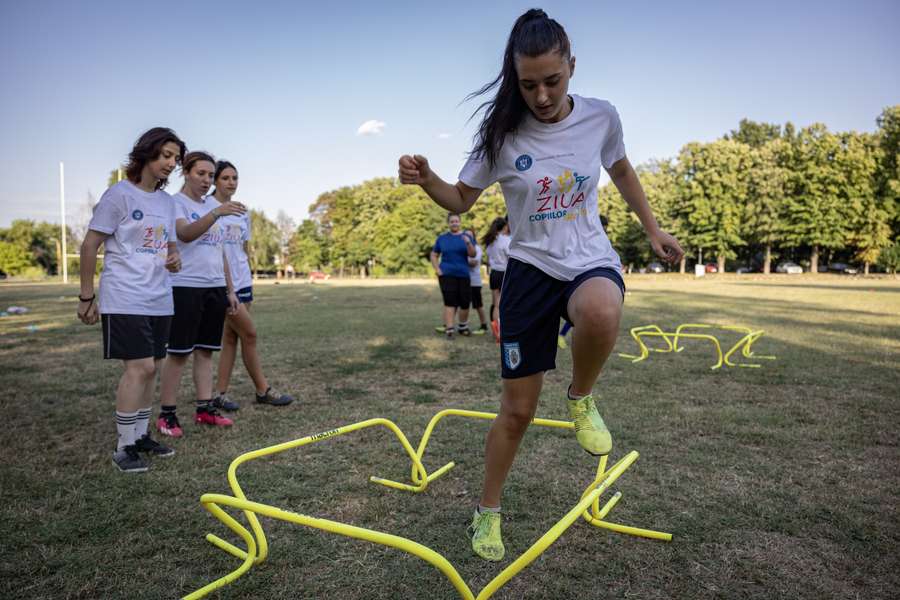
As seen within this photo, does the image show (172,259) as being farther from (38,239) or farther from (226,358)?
(38,239)

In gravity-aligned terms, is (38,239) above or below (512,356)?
above

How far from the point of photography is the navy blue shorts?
97.4 inches

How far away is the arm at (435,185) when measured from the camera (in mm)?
2430

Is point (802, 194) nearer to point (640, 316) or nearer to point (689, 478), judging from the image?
point (640, 316)

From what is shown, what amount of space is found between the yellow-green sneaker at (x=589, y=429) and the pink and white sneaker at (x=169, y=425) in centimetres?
347

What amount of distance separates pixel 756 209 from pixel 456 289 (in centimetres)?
4767

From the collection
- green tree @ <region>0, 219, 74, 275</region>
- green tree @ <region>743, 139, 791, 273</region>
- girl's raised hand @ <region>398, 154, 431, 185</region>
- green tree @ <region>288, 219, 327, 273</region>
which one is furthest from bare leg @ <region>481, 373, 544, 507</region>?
green tree @ <region>0, 219, 74, 275</region>

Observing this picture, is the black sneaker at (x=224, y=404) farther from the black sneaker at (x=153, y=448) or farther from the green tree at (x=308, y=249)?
the green tree at (x=308, y=249)

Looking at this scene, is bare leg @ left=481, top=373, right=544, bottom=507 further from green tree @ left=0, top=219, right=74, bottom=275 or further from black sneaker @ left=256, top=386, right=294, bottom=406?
green tree @ left=0, top=219, right=74, bottom=275

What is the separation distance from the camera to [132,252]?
12.6 feet

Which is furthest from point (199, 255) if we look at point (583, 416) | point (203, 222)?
point (583, 416)

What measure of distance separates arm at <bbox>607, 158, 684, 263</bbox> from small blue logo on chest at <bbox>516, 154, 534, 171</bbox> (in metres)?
0.52

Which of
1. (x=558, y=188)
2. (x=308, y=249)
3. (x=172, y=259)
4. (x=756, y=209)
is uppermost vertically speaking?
(x=756, y=209)

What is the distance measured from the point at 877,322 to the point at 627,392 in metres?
9.84
